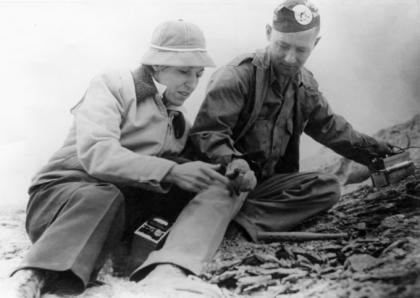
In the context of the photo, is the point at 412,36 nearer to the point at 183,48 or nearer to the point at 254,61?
the point at 254,61

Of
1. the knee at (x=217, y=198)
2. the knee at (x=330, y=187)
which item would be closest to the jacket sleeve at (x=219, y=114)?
the knee at (x=217, y=198)

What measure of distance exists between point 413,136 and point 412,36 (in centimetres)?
45

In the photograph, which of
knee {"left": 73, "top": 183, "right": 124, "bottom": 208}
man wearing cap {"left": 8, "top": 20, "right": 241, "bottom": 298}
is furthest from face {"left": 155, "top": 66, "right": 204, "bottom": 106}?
knee {"left": 73, "top": 183, "right": 124, "bottom": 208}

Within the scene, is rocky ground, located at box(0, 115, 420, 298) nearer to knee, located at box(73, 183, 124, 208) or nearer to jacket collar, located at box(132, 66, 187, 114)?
knee, located at box(73, 183, 124, 208)

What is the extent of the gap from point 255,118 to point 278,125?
0.32ft

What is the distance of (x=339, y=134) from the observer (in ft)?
6.10

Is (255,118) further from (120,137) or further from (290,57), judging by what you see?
(120,137)

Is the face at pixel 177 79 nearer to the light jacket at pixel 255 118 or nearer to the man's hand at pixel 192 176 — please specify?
the light jacket at pixel 255 118

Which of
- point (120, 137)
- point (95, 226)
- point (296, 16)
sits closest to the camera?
point (95, 226)

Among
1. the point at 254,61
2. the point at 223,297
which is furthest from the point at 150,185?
the point at 254,61

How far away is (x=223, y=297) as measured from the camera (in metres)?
1.18

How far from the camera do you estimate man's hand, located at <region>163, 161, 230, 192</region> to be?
1.34 m

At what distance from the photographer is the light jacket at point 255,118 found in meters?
1.62

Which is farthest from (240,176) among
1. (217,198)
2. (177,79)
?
(177,79)
